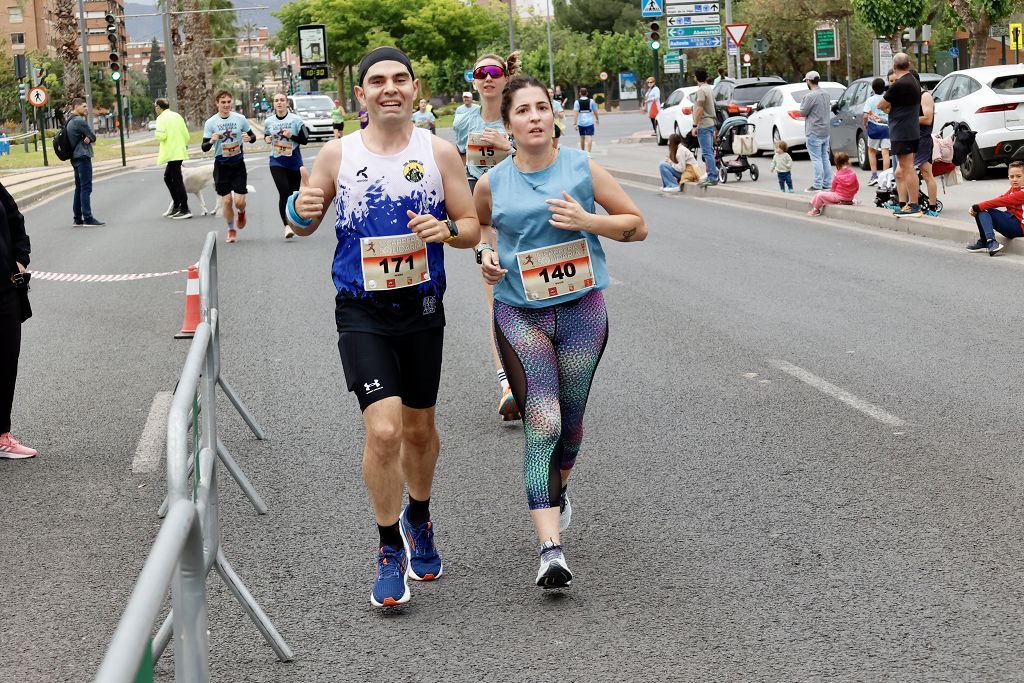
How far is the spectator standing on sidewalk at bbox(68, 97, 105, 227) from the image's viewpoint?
21250 mm

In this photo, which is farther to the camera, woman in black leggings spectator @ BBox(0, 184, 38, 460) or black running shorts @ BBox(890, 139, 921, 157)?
black running shorts @ BBox(890, 139, 921, 157)

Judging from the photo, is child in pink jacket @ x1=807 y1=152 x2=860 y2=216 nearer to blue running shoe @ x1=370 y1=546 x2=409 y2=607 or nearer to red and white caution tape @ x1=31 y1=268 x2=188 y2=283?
red and white caution tape @ x1=31 y1=268 x2=188 y2=283

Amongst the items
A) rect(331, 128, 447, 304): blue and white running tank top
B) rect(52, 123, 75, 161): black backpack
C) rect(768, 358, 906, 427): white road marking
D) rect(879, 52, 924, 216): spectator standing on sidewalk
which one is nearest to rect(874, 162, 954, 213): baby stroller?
rect(879, 52, 924, 216): spectator standing on sidewalk

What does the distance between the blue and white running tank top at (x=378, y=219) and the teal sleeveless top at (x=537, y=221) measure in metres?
0.35

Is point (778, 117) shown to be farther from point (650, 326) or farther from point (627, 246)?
point (650, 326)

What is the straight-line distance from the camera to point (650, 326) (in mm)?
10734

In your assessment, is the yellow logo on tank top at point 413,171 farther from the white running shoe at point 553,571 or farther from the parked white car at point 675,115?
the parked white car at point 675,115

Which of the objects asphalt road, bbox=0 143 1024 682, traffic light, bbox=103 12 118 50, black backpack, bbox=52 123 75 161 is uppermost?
traffic light, bbox=103 12 118 50

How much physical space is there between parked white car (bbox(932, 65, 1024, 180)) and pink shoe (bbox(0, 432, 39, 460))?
16.0 m

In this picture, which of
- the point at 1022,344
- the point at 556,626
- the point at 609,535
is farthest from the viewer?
the point at 1022,344

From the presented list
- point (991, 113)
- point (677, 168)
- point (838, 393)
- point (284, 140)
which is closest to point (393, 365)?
point (838, 393)

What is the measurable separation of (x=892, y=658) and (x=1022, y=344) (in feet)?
18.6

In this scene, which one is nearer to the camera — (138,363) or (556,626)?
(556,626)

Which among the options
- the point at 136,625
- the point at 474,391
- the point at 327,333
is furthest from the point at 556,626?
the point at 327,333
